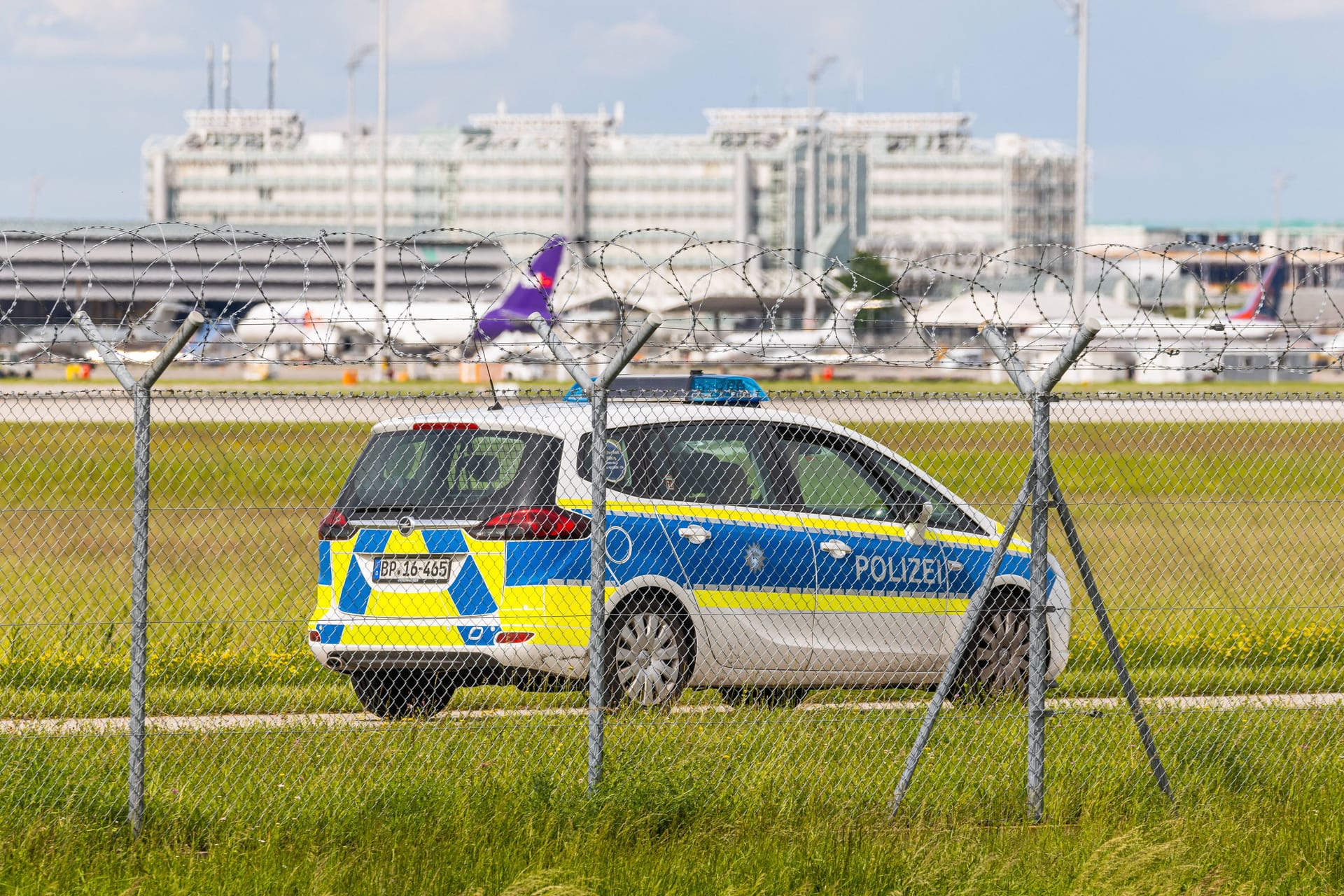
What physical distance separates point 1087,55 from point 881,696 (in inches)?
2300

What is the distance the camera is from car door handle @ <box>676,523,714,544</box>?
28.7ft

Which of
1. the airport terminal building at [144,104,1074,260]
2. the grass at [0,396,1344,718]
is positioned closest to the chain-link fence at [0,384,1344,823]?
the grass at [0,396,1344,718]

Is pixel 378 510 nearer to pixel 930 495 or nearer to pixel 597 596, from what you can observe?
pixel 597 596

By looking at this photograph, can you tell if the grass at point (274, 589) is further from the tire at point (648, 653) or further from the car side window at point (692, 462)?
the tire at point (648, 653)

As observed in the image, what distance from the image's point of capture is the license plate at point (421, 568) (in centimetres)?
830

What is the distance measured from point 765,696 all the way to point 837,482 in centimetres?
124

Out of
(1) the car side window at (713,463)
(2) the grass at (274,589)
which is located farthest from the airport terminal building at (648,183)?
(1) the car side window at (713,463)

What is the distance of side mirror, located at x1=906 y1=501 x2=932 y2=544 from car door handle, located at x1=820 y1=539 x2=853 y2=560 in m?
0.33

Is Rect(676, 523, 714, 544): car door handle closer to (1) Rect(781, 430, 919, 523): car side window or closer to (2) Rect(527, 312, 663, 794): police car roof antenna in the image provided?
(1) Rect(781, 430, 919, 523): car side window

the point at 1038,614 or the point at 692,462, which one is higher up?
the point at 692,462

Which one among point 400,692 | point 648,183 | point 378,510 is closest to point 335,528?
point 378,510

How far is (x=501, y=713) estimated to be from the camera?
9.53 meters

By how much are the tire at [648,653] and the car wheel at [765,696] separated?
1.66 ft

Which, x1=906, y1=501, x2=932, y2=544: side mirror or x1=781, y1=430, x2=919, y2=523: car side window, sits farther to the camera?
x1=781, y1=430, x2=919, y2=523: car side window
